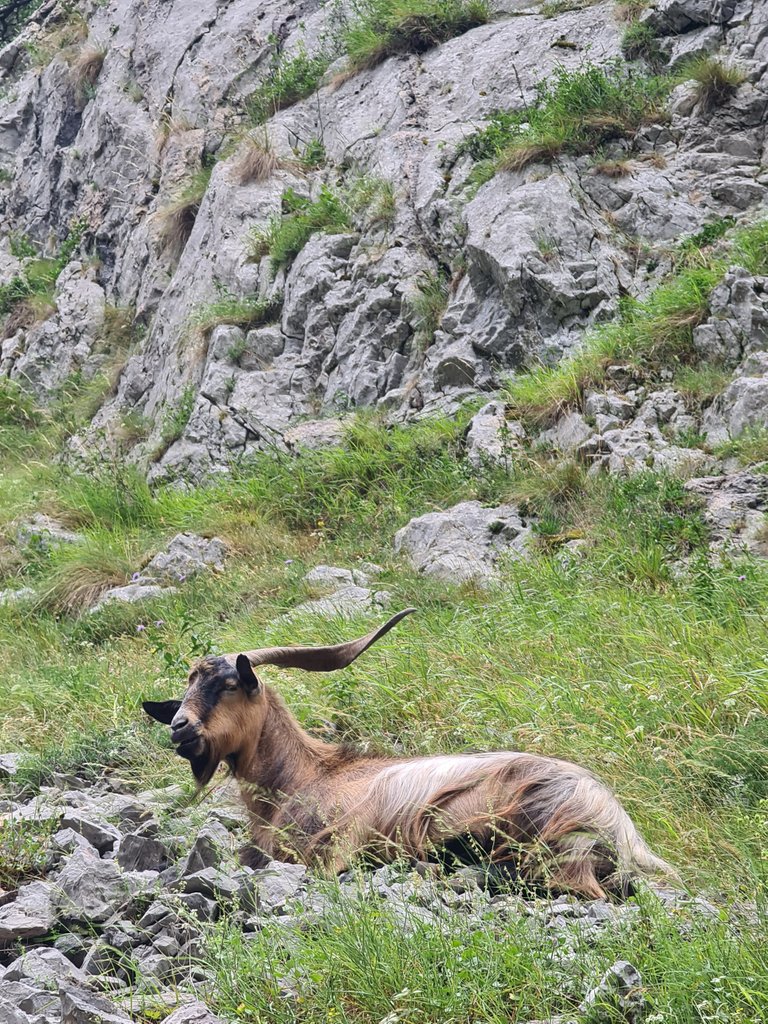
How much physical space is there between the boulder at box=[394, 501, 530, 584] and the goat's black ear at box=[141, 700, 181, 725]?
3245 millimetres

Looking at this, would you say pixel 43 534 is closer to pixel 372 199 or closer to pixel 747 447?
pixel 372 199

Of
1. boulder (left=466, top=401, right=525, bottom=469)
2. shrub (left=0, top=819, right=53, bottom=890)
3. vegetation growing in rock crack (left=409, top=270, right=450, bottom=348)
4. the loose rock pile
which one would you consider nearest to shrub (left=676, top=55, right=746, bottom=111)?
vegetation growing in rock crack (left=409, top=270, right=450, bottom=348)

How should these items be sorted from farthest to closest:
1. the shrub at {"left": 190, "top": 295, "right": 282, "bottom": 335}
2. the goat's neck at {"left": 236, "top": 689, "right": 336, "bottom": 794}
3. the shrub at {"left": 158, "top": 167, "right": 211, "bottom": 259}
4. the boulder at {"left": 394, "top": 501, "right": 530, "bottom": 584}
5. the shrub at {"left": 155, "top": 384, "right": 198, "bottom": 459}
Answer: the shrub at {"left": 158, "top": 167, "right": 211, "bottom": 259}, the shrub at {"left": 190, "top": 295, "right": 282, "bottom": 335}, the shrub at {"left": 155, "top": 384, "right": 198, "bottom": 459}, the boulder at {"left": 394, "top": 501, "right": 530, "bottom": 584}, the goat's neck at {"left": 236, "top": 689, "right": 336, "bottom": 794}

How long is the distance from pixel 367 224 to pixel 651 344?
4.53m

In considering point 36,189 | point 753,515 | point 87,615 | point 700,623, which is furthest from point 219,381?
point 36,189

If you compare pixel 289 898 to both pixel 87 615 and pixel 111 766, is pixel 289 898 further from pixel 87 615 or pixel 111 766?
pixel 87 615

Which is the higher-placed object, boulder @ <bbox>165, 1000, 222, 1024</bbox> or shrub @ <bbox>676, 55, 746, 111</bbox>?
boulder @ <bbox>165, 1000, 222, 1024</bbox>

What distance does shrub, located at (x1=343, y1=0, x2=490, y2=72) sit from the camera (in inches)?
575

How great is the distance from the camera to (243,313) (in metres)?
13.4

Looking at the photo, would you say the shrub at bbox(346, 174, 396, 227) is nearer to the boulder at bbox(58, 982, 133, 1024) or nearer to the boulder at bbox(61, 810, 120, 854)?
the boulder at bbox(61, 810, 120, 854)

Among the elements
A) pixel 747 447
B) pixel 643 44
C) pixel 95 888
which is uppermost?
pixel 95 888

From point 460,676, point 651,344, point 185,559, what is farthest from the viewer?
point 185,559

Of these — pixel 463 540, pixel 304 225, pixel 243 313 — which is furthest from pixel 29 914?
pixel 304 225

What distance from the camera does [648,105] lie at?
12.2 metres
